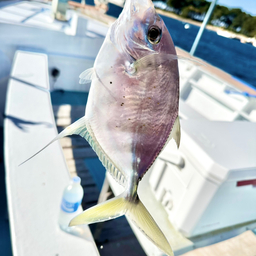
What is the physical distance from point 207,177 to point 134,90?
2.59 feet

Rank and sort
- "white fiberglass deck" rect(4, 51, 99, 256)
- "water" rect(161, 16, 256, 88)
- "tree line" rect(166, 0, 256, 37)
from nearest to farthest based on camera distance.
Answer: "white fiberglass deck" rect(4, 51, 99, 256) < "tree line" rect(166, 0, 256, 37) < "water" rect(161, 16, 256, 88)

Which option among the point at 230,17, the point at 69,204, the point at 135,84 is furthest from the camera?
the point at 230,17

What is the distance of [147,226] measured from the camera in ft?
1.58

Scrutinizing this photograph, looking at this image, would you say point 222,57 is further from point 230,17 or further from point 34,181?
point 34,181

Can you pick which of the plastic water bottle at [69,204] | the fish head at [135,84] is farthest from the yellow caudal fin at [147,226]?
the plastic water bottle at [69,204]

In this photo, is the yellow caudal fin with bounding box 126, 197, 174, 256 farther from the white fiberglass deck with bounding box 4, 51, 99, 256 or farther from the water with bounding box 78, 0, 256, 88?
the water with bounding box 78, 0, 256, 88

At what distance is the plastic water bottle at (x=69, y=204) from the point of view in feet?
3.26

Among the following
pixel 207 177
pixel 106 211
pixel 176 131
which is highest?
pixel 176 131

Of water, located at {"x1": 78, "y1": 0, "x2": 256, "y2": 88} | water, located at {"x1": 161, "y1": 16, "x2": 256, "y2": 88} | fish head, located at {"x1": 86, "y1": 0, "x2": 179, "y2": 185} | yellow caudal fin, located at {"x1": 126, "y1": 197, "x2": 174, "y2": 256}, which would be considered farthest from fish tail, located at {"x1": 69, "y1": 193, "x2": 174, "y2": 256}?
water, located at {"x1": 161, "y1": 16, "x2": 256, "y2": 88}

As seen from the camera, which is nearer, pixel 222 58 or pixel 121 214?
pixel 121 214

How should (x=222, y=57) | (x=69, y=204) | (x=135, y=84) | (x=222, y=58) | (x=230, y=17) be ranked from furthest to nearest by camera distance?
1. (x=222, y=57)
2. (x=222, y=58)
3. (x=230, y=17)
4. (x=69, y=204)
5. (x=135, y=84)

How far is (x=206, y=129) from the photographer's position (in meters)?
1.27

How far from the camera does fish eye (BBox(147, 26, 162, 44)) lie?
0.43 meters

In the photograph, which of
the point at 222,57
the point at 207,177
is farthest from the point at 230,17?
the point at 222,57
